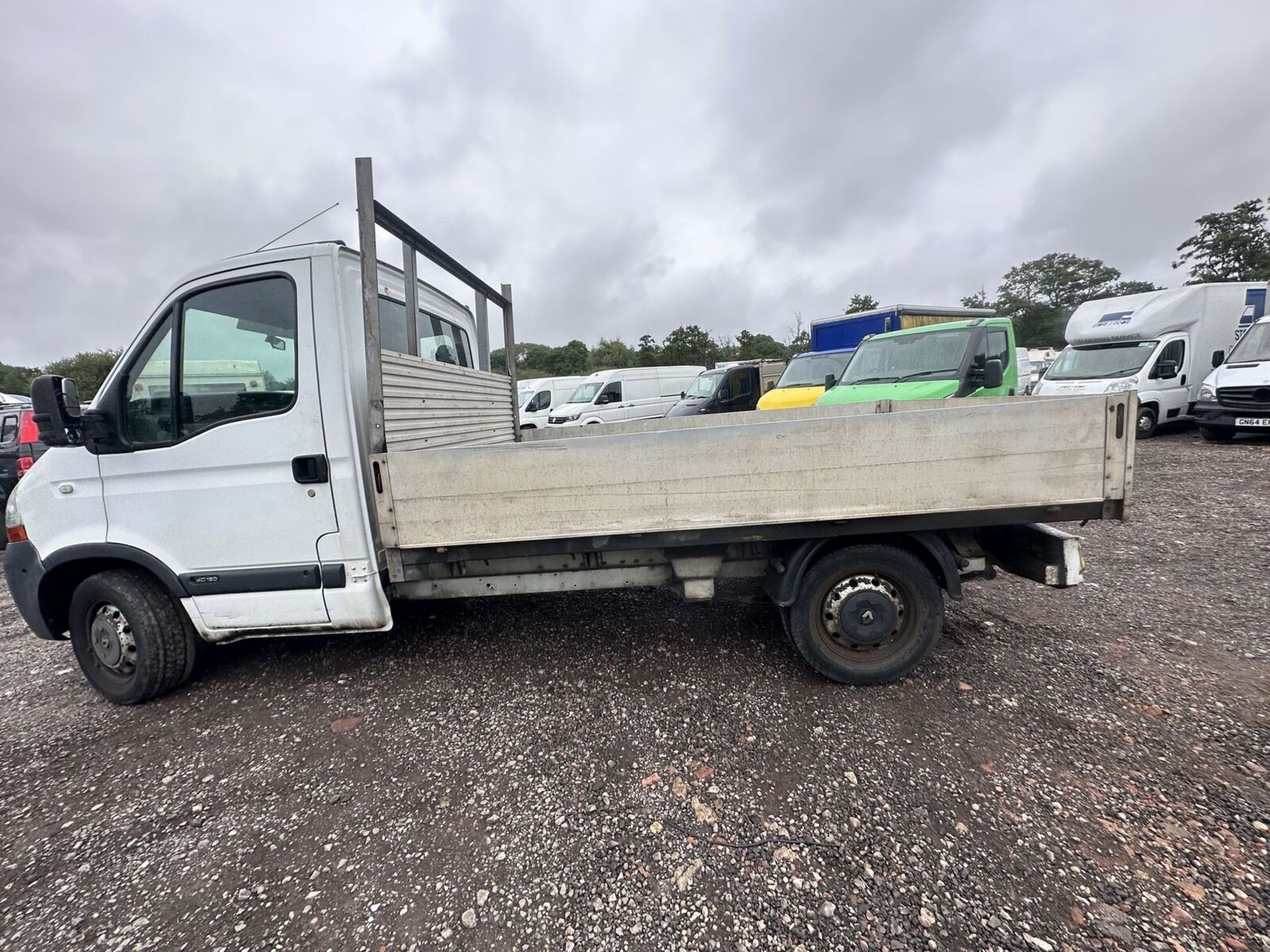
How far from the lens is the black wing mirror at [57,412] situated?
9.26ft

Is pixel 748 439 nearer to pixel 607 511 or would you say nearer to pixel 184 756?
pixel 607 511

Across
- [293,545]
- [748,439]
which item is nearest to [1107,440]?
[748,439]

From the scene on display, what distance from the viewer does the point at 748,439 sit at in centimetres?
257

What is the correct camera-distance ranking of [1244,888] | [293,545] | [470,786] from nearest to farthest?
[1244,888]
[470,786]
[293,545]

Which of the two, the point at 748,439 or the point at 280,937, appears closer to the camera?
the point at 280,937

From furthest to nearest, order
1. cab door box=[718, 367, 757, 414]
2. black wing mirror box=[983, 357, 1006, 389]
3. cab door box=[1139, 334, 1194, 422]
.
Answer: cab door box=[718, 367, 757, 414]
cab door box=[1139, 334, 1194, 422]
black wing mirror box=[983, 357, 1006, 389]

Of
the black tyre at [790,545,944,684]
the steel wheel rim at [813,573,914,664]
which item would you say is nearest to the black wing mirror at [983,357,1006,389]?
the black tyre at [790,545,944,684]

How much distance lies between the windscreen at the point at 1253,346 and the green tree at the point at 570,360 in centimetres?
3976

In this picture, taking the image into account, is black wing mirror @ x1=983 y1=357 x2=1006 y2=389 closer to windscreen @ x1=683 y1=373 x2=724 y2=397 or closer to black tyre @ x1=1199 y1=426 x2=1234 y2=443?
black tyre @ x1=1199 y1=426 x2=1234 y2=443

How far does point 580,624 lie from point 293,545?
183 cm

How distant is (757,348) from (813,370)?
3306 cm

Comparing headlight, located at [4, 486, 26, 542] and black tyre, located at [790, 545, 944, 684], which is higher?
headlight, located at [4, 486, 26, 542]

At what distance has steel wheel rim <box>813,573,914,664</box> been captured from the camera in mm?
2857

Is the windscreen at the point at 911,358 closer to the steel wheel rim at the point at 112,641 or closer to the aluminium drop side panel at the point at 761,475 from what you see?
the aluminium drop side panel at the point at 761,475
